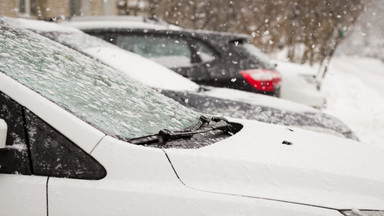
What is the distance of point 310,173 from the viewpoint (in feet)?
7.03

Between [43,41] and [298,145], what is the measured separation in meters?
1.58

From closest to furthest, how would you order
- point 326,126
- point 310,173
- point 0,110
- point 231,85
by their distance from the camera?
point 0,110
point 310,173
point 326,126
point 231,85

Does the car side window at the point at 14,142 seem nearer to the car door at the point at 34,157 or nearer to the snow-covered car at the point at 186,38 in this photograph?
the car door at the point at 34,157

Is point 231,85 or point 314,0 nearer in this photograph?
point 231,85

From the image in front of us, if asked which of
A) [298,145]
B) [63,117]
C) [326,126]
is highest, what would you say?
[63,117]

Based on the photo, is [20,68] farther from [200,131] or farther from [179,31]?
[179,31]

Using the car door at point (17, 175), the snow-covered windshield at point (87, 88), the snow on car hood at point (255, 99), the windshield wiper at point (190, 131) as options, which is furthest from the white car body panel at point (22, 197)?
the snow on car hood at point (255, 99)

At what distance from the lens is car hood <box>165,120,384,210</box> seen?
1.99 m

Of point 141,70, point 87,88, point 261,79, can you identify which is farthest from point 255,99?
point 87,88

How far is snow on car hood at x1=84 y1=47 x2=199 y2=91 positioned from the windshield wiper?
5.52ft

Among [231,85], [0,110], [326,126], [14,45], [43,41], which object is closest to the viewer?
[0,110]

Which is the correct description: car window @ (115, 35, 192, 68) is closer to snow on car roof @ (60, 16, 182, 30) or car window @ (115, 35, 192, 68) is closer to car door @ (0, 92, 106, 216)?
snow on car roof @ (60, 16, 182, 30)

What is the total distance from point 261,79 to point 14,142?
14.1 ft

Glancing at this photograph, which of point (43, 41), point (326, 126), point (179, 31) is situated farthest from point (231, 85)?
point (43, 41)
